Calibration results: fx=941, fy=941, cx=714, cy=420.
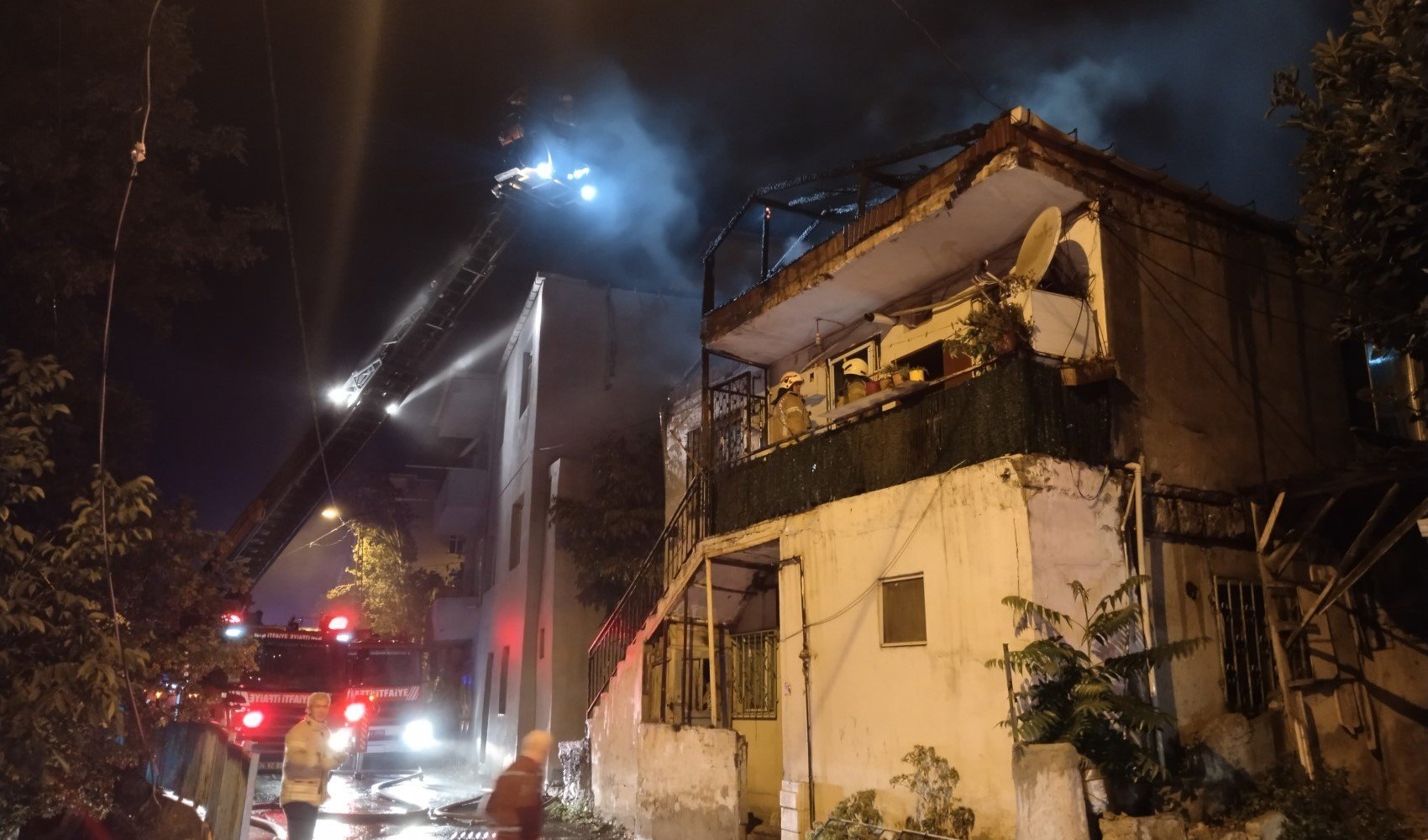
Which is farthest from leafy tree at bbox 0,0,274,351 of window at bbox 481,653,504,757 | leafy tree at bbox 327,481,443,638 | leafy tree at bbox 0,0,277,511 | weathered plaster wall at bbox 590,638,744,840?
leafy tree at bbox 327,481,443,638

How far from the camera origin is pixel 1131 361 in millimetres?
9352

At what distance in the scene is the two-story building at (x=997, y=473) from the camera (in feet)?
28.2

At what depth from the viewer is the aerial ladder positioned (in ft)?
62.9

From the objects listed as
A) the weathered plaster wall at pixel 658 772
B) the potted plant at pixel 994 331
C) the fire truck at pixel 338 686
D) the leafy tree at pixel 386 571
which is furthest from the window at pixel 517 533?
the potted plant at pixel 994 331

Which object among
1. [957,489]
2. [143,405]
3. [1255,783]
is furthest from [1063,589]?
[143,405]

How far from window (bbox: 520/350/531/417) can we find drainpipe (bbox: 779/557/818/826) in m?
11.3

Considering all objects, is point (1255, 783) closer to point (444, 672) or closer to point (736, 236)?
point (736, 236)

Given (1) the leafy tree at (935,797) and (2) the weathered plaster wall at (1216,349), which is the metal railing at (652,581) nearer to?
(1) the leafy tree at (935,797)

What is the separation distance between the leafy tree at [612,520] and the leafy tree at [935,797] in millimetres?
8960

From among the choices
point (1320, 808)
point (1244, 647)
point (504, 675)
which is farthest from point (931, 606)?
point (504, 675)

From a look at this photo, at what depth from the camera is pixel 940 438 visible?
30.9ft

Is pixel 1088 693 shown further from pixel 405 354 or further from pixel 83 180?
pixel 405 354

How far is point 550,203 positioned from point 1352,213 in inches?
605

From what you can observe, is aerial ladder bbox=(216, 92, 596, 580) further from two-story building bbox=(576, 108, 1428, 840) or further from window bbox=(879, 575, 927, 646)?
window bbox=(879, 575, 927, 646)
